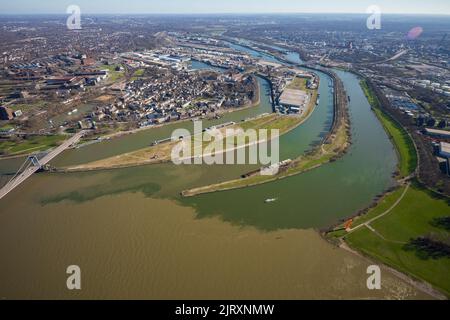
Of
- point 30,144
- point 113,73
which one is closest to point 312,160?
point 30,144

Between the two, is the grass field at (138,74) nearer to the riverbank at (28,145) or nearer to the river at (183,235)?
the riverbank at (28,145)

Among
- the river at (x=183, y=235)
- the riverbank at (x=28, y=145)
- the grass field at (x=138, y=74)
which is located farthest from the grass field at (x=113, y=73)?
the river at (x=183, y=235)

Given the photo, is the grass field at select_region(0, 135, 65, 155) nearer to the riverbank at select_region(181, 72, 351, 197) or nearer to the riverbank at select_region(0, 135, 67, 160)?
the riverbank at select_region(0, 135, 67, 160)

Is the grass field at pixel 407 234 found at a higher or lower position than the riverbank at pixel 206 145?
lower

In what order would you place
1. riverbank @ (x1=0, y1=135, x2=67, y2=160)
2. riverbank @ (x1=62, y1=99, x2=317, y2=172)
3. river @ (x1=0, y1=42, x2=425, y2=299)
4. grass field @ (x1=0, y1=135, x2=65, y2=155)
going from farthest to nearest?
grass field @ (x1=0, y1=135, x2=65, y2=155) < riverbank @ (x1=0, y1=135, x2=67, y2=160) < riverbank @ (x1=62, y1=99, x2=317, y2=172) < river @ (x1=0, y1=42, x2=425, y2=299)

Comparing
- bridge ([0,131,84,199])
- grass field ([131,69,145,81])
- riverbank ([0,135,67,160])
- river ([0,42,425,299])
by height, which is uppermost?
grass field ([131,69,145,81])

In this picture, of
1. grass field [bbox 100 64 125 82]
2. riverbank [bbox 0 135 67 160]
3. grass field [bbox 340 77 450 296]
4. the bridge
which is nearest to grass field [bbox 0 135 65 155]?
riverbank [bbox 0 135 67 160]
